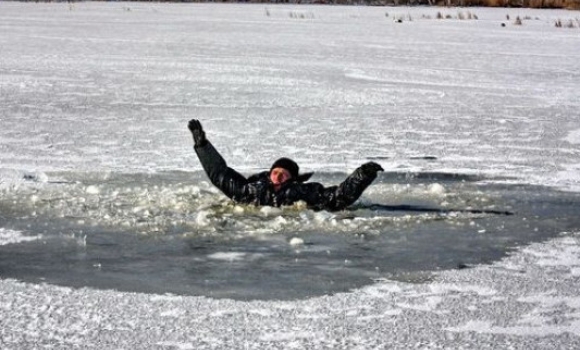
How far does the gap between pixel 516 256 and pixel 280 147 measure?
4658 mm

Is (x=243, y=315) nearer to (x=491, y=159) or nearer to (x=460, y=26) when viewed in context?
(x=491, y=159)

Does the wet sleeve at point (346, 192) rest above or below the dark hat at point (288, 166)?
below

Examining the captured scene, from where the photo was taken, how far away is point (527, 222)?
732 cm

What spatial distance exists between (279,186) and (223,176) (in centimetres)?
43

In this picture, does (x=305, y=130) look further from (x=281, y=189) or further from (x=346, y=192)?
(x=346, y=192)

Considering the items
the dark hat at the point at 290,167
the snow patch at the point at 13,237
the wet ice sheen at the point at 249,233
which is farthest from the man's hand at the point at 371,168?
the snow patch at the point at 13,237

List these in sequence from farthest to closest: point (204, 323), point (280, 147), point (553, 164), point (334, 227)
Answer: point (280, 147), point (553, 164), point (334, 227), point (204, 323)

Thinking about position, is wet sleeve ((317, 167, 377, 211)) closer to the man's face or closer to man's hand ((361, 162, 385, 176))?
man's hand ((361, 162, 385, 176))

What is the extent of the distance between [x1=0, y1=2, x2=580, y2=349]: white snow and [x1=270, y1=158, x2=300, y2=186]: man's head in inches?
12.1

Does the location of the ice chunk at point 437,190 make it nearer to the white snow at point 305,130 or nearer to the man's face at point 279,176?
the white snow at point 305,130

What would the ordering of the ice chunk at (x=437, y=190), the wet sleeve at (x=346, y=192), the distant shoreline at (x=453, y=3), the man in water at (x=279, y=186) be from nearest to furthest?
1. the wet sleeve at (x=346, y=192)
2. the man in water at (x=279, y=186)
3. the ice chunk at (x=437, y=190)
4. the distant shoreline at (x=453, y=3)

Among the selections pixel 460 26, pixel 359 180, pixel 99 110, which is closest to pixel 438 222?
pixel 359 180

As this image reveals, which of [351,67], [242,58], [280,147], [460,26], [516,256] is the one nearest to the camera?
[516,256]

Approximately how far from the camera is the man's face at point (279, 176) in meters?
7.59
